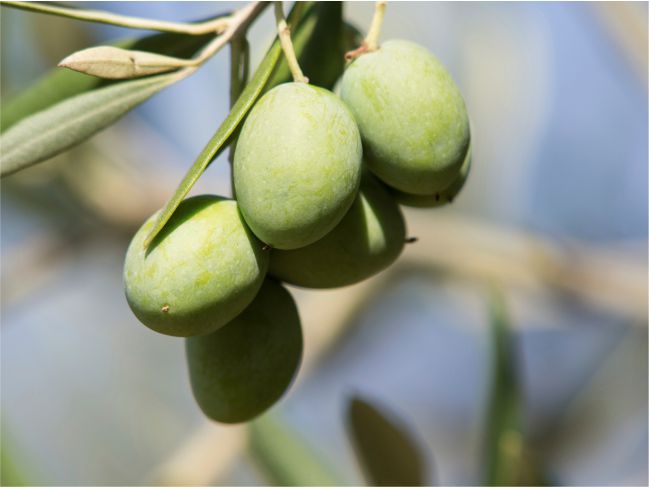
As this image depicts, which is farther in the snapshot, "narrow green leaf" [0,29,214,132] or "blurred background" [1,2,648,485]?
"blurred background" [1,2,648,485]

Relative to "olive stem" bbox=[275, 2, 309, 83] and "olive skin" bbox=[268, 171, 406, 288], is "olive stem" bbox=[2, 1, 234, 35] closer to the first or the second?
"olive stem" bbox=[275, 2, 309, 83]

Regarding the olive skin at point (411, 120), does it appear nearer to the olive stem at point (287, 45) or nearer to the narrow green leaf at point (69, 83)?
the olive stem at point (287, 45)

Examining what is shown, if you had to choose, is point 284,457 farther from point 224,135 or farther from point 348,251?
point 224,135

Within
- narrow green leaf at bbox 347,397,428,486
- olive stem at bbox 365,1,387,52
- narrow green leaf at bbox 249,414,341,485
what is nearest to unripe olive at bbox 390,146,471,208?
olive stem at bbox 365,1,387,52

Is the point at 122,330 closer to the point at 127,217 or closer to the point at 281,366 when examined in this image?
the point at 127,217

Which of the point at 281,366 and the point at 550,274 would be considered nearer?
the point at 281,366

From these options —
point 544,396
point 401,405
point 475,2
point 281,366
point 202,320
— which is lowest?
point 401,405

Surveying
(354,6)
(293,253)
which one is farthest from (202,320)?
(354,6)
